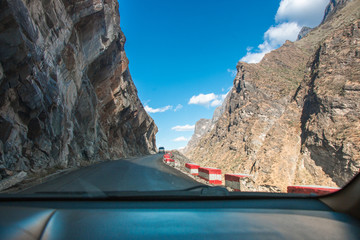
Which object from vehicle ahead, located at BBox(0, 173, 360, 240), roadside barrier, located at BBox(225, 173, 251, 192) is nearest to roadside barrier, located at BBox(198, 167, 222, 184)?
roadside barrier, located at BBox(225, 173, 251, 192)

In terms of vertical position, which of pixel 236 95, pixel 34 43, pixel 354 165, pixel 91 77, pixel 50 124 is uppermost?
pixel 236 95

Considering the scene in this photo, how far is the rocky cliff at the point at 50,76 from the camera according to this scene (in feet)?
33.6

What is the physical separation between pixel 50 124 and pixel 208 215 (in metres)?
15.8

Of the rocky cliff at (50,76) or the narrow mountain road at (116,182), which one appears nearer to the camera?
the narrow mountain road at (116,182)

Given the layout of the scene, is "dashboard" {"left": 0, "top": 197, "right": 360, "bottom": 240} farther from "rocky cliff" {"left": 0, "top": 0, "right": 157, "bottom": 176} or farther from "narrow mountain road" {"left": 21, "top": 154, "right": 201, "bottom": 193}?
"rocky cliff" {"left": 0, "top": 0, "right": 157, "bottom": 176}

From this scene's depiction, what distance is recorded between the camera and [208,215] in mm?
2113

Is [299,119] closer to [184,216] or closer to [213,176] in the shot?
[213,176]

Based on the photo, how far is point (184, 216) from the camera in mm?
2041

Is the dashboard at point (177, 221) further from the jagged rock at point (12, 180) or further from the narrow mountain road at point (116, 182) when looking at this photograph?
the jagged rock at point (12, 180)

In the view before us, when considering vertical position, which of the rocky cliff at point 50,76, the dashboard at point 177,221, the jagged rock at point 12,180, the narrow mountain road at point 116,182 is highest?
the rocky cliff at point 50,76

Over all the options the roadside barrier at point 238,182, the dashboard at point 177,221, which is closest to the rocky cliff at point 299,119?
the roadside barrier at point 238,182

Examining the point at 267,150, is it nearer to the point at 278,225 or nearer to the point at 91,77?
the point at 91,77

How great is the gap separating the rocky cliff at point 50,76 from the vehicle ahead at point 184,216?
948cm

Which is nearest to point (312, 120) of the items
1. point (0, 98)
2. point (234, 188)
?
point (234, 188)
